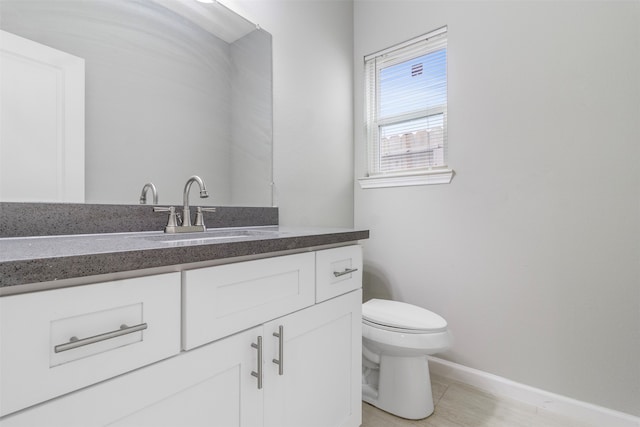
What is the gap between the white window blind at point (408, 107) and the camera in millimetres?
1898

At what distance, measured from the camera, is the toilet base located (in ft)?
4.83

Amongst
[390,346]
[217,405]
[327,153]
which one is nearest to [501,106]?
[327,153]

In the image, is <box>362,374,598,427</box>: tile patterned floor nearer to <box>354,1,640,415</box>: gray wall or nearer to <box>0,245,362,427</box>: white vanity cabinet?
<box>354,1,640,415</box>: gray wall

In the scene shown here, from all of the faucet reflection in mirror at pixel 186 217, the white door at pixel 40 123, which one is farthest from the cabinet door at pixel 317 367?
the white door at pixel 40 123

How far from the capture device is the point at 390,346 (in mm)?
1415

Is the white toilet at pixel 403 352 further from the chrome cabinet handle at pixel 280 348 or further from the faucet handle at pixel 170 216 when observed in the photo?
the faucet handle at pixel 170 216

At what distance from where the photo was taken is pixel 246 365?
0.80m

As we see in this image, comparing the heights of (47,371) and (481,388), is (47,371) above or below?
above

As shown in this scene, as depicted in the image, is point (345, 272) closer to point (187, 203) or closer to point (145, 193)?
point (187, 203)

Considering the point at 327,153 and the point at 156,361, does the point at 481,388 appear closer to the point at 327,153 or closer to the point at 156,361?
the point at 327,153

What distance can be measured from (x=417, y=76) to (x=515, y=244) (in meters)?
1.17

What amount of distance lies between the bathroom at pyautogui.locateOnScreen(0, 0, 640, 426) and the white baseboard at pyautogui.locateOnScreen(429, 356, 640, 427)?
31 mm

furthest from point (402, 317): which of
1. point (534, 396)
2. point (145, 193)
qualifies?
point (145, 193)

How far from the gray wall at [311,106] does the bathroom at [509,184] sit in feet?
0.04
